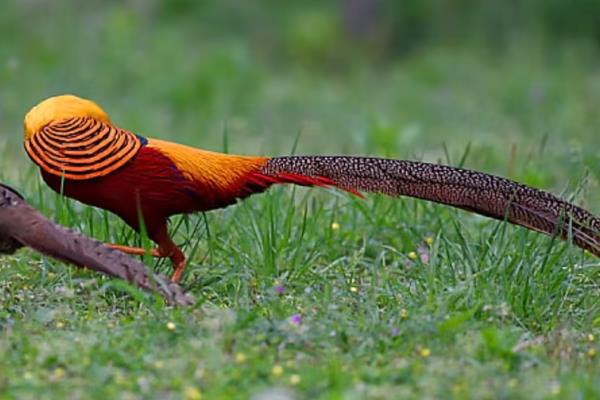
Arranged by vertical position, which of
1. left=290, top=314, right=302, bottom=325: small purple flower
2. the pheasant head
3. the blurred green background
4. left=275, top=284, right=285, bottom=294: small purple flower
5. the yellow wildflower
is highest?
the blurred green background

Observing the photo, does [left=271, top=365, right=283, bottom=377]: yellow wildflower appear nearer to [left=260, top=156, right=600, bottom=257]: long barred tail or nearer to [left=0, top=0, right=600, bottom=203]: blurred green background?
[left=260, top=156, right=600, bottom=257]: long barred tail

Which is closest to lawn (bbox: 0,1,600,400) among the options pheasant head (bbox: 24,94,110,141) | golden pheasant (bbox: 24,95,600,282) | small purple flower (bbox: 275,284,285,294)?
small purple flower (bbox: 275,284,285,294)

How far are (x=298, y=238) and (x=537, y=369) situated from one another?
160cm

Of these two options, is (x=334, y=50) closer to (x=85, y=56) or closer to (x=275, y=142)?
(x=85, y=56)

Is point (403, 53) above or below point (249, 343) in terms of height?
above

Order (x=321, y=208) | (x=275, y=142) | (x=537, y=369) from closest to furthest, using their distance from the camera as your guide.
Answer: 1. (x=537, y=369)
2. (x=321, y=208)
3. (x=275, y=142)

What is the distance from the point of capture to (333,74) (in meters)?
13.2

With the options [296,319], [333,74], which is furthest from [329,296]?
[333,74]

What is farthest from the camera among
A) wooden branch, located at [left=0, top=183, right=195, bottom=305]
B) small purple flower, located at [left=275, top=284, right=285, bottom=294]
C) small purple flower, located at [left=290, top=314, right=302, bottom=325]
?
small purple flower, located at [left=275, top=284, right=285, bottom=294]

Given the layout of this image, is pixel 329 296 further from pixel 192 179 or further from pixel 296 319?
pixel 192 179

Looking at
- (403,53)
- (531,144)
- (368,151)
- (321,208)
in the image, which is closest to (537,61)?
(403,53)

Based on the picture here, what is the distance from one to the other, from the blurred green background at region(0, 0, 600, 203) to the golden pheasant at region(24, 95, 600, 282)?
0.98 m

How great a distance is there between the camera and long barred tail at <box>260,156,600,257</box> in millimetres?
4395

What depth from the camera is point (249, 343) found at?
3.68 metres
